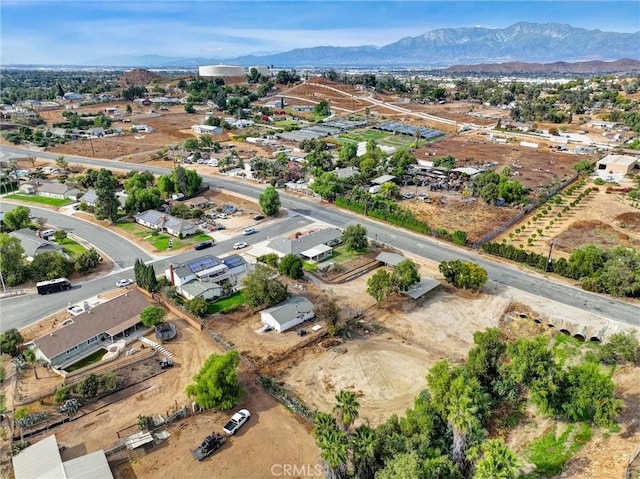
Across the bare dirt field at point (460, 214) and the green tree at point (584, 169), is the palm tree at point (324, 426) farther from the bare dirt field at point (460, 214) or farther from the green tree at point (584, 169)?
the green tree at point (584, 169)

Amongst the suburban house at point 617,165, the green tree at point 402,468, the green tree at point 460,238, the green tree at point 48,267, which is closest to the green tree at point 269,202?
the green tree at point 460,238

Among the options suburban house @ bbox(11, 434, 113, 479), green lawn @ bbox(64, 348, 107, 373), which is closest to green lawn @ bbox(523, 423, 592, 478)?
suburban house @ bbox(11, 434, 113, 479)

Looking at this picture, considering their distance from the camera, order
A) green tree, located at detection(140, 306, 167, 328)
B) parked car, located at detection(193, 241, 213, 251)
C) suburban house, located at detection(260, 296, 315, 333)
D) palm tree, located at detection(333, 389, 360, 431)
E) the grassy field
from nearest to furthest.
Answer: palm tree, located at detection(333, 389, 360, 431) → green tree, located at detection(140, 306, 167, 328) → suburban house, located at detection(260, 296, 315, 333) → parked car, located at detection(193, 241, 213, 251) → the grassy field

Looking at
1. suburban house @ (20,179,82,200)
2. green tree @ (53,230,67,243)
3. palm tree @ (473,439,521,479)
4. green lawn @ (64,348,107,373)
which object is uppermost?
palm tree @ (473,439,521,479)

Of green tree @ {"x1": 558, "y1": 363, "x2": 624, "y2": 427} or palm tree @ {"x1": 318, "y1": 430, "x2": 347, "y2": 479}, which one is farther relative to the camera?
green tree @ {"x1": 558, "y1": 363, "x2": 624, "y2": 427}

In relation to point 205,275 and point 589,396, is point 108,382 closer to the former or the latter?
point 205,275

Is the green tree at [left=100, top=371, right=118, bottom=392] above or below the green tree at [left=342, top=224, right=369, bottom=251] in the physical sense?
below

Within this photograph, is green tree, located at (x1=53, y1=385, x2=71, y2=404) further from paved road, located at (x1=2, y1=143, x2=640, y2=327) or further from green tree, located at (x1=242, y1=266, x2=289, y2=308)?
paved road, located at (x1=2, y1=143, x2=640, y2=327)
